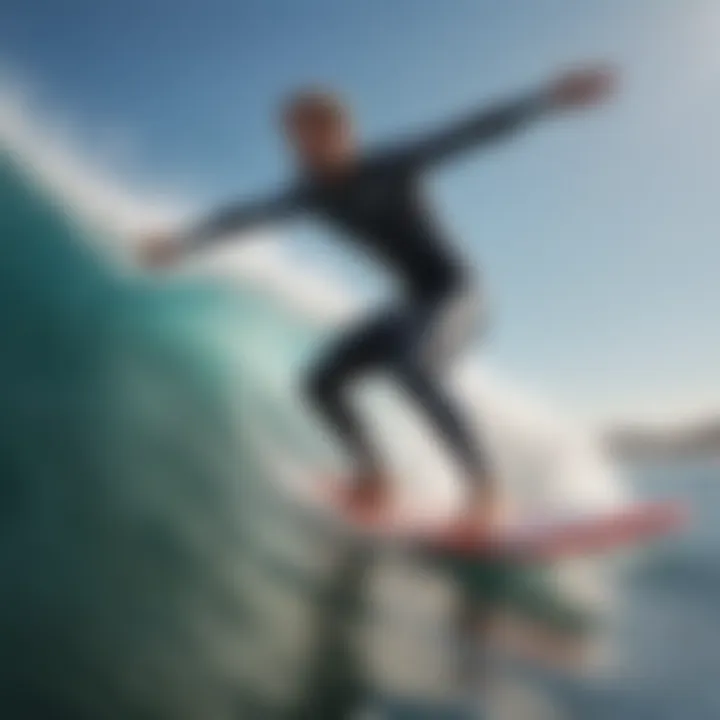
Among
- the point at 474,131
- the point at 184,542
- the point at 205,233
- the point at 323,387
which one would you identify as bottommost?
the point at 184,542

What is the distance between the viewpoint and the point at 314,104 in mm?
1298

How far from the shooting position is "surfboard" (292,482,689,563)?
124 centimetres

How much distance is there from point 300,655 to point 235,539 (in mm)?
123

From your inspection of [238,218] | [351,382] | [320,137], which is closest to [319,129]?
[320,137]

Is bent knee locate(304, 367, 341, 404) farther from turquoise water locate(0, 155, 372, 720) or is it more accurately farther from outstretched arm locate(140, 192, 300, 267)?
outstretched arm locate(140, 192, 300, 267)

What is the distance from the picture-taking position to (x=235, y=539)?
4.09 feet

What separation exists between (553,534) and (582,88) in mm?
424

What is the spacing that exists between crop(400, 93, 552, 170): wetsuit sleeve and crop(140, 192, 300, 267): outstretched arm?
134 millimetres

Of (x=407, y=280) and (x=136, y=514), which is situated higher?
(x=407, y=280)

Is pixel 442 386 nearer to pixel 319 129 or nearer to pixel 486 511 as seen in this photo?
pixel 486 511

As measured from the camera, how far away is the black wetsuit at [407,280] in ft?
4.11

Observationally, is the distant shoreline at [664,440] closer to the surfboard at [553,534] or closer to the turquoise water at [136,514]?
the surfboard at [553,534]

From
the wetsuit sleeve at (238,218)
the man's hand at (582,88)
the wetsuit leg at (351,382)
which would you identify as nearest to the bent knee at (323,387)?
the wetsuit leg at (351,382)

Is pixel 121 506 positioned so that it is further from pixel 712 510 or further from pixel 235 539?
pixel 712 510
